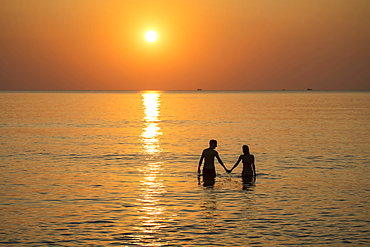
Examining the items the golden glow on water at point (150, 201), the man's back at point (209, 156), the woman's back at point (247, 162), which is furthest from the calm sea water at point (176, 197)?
the man's back at point (209, 156)

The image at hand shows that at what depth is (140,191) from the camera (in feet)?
70.9

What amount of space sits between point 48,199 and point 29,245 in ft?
19.0

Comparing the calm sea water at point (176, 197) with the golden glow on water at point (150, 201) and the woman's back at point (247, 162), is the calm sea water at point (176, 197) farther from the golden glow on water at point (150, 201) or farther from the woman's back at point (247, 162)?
the woman's back at point (247, 162)

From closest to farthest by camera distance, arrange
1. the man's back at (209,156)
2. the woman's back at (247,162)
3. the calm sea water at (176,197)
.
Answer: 1. the calm sea water at (176,197)
2. the man's back at (209,156)
3. the woman's back at (247,162)

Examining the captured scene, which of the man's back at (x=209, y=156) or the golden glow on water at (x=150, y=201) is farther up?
the man's back at (x=209, y=156)

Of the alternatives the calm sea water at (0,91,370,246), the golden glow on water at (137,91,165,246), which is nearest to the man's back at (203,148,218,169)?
the calm sea water at (0,91,370,246)

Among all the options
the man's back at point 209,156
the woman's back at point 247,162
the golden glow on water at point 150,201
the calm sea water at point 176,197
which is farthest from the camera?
the woman's back at point 247,162

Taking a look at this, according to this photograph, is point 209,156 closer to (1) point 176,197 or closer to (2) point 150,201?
(1) point 176,197

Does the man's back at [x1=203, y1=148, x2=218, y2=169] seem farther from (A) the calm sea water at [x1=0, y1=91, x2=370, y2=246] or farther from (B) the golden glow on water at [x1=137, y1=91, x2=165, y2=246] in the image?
(B) the golden glow on water at [x1=137, y1=91, x2=165, y2=246]

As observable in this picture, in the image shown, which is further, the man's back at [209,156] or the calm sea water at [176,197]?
the man's back at [209,156]

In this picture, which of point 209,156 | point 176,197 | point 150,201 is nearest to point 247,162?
point 209,156

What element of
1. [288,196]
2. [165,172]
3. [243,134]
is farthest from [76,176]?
[243,134]

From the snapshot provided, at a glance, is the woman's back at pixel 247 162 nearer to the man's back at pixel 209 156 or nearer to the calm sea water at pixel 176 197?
the calm sea water at pixel 176 197

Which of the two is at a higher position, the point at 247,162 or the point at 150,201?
the point at 247,162
